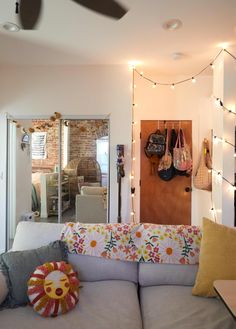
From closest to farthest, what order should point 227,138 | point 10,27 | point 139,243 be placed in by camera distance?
point 139,243 < point 10,27 < point 227,138

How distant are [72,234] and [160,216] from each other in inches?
88.1

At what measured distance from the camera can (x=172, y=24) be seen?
2340mm

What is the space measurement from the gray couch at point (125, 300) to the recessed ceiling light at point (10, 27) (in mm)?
1859

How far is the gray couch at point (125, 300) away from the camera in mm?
1406

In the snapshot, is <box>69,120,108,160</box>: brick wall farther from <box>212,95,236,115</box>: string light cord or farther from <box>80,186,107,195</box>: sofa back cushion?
<box>212,95,236,115</box>: string light cord

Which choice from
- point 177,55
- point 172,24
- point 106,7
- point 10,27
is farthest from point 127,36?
point 10,27

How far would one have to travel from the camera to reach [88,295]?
169 cm

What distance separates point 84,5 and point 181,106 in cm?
226

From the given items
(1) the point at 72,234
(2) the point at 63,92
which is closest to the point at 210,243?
(1) the point at 72,234

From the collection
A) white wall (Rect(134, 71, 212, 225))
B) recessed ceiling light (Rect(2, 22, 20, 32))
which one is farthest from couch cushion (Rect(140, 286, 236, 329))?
recessed ceiling light (Rect(2, 22, 20, 32))

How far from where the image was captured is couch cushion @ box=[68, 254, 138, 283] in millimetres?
1911

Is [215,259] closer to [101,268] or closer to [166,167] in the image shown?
[101,268]

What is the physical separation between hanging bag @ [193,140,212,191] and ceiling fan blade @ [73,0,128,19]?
7.27 feet

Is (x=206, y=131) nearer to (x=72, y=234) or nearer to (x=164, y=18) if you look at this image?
(x=164, y=18)
